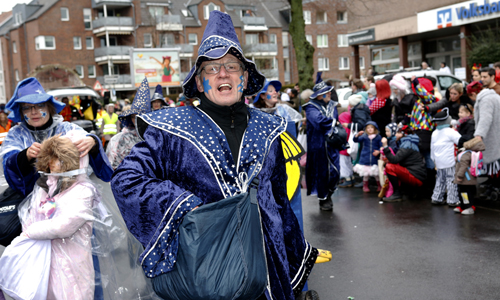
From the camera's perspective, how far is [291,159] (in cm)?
317

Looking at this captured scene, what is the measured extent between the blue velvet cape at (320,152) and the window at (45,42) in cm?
4849

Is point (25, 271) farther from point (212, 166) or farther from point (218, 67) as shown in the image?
point (218, 67)

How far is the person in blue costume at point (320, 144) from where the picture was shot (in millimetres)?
8062

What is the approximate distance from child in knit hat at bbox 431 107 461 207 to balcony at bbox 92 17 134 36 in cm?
4742

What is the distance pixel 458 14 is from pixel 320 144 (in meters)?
20.1

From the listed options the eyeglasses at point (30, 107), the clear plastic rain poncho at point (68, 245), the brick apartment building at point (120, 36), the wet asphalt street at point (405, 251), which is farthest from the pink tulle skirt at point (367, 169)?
the brick apartment building at point (120, 36)

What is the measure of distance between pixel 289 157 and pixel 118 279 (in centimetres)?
168

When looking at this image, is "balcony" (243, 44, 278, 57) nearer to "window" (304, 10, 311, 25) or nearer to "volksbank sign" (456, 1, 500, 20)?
"window" (304, 10, 311, 25)

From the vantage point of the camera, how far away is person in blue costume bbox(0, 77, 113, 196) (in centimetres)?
389

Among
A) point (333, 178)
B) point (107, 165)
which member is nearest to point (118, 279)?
point (107, 165)

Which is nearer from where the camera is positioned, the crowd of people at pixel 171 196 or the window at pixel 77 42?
the crowd of people at pixel 171 196

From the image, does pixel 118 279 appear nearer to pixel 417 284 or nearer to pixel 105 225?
pixel 105 225

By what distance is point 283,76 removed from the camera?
61062 mm

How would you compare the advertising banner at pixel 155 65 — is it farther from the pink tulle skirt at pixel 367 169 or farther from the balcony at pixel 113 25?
the pink tulle skirt at pixel 367 169
